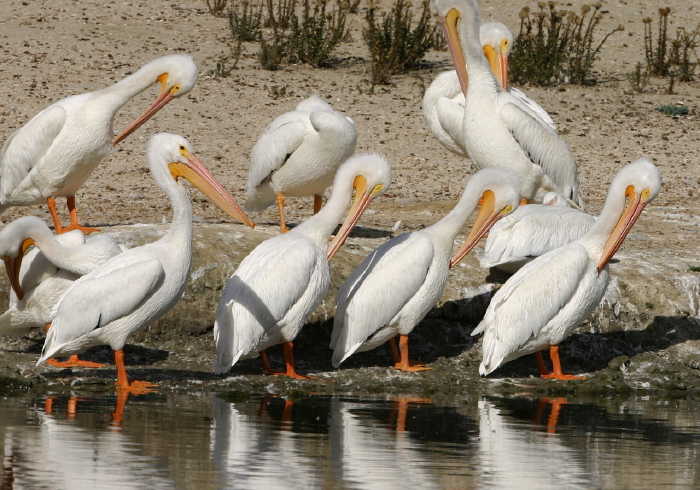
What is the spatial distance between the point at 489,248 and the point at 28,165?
3119 mm

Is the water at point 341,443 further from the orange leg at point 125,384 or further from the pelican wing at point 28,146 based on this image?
the pelican wing at point 28,146

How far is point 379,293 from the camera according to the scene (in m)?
7.07

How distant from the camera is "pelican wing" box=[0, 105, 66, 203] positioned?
8172mm

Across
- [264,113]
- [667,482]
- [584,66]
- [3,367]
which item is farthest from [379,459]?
[584,66]

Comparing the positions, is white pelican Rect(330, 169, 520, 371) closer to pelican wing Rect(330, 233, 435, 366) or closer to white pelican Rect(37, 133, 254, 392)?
pelican wing Rect(330, 233, 435, 366)

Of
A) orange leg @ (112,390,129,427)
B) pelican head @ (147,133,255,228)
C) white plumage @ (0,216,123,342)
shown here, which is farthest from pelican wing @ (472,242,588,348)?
white plumage @ (0,216,123,342)

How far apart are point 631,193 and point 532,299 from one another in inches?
37.3

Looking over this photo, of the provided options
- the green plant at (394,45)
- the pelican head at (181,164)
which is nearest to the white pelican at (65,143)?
the pelican head at (181,164)

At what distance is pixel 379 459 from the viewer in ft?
16.5

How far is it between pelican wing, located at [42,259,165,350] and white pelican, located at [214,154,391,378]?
49 centimetres

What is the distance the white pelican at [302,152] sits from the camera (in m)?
8.59

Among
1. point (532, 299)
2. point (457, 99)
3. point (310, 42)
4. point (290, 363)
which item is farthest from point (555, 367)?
point (310, 42)

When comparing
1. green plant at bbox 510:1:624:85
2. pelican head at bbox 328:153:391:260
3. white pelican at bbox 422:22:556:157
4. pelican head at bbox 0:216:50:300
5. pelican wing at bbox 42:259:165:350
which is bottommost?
pelican wing at bbox 42:259:165:350

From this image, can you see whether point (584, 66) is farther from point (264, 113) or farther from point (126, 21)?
point (126, 21)
